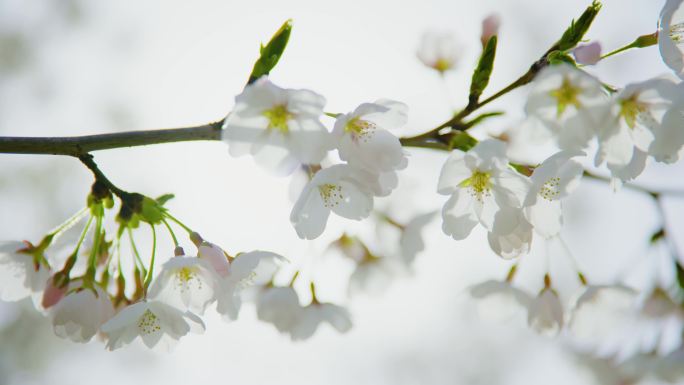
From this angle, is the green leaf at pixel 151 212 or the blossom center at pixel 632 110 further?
the green leaf at pixel 151 212

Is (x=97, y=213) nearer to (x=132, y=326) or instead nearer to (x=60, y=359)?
(x=132, y=326)

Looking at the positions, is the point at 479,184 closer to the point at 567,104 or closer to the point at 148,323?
the point at 567,104

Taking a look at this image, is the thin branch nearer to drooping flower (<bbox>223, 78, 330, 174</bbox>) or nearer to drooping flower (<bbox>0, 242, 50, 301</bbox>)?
drooping flower (<bbox>223, 78, 330, 174</bbox>)

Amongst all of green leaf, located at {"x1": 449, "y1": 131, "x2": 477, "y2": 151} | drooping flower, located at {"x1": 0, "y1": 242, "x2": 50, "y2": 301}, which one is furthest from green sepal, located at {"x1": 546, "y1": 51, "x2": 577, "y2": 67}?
drooping flower, located at {"x1": 0, "y1": 242, "x2": 50, "y2": 301}

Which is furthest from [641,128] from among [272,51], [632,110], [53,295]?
[53,295]

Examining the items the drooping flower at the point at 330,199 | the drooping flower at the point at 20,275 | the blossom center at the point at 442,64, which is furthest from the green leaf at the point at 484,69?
the drooping flower at the point at 20,275

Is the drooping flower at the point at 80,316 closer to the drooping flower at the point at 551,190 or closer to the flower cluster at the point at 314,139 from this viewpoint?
the flower cluster at the point at 314,139
